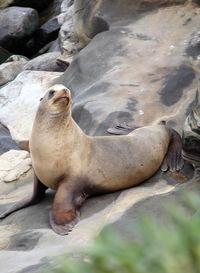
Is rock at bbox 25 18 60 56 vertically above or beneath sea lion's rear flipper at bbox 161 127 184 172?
beneath

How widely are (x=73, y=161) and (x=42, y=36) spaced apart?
11808 millimetres

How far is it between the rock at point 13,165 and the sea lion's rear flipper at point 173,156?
74.7 inches

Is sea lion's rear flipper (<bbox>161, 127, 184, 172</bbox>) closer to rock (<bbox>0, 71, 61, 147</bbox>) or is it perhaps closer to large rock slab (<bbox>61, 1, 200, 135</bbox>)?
large rock slab (<bbox>61, 1, 200, 135</bbox>)

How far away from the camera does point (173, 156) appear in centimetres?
500

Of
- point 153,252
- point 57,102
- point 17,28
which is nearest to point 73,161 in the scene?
point 57,102

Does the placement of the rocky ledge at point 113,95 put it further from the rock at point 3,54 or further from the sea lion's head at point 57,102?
A: the rock at point 3,54

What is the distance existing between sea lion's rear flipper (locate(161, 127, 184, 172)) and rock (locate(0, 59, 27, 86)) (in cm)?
765

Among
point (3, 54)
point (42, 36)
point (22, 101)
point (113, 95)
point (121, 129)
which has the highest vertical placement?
point (121, 129)

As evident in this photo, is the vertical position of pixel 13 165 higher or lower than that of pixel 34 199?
lower

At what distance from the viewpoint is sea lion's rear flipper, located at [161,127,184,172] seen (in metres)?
4.81

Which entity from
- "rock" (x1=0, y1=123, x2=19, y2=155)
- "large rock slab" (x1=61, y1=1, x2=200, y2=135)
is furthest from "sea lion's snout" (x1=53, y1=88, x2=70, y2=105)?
"rock" (x1=0, y1=123, x2=19, y2=155)

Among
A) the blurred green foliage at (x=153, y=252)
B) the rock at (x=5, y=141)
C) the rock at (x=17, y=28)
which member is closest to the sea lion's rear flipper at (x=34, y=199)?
the rock at (x=5, y=141)

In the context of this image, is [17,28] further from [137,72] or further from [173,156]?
[173,156]

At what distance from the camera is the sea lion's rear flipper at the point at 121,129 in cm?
546
